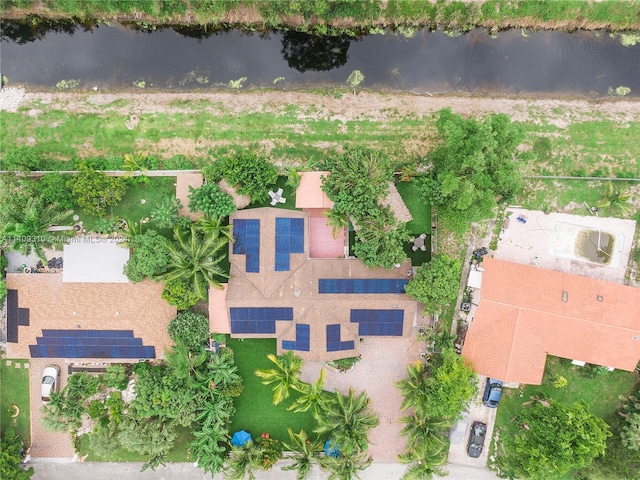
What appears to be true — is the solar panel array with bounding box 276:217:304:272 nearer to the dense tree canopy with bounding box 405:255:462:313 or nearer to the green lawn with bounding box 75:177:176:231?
the dense tree canopy with bounding box 405:255:462:313

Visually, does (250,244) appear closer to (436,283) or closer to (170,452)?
(436,283)

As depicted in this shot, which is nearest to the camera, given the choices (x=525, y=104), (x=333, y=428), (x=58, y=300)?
(x=333, y=428)

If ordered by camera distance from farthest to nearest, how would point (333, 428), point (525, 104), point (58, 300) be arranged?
point (525, 104) → point (58, 300) → point (333, 428)

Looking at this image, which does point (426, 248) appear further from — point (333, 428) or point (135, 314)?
point (135, 314)

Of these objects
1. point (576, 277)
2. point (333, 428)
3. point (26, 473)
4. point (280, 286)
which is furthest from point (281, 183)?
point (26, 473)

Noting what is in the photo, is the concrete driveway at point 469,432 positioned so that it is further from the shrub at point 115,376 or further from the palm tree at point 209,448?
the shrub at point 115,376

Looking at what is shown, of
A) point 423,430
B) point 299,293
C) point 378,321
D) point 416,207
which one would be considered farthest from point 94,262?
point 423,430
